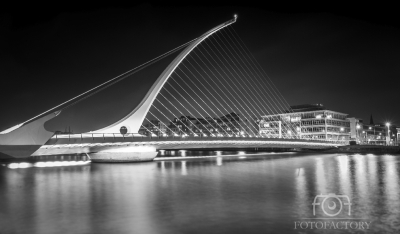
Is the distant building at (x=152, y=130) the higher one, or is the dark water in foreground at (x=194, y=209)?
the distant building at (x=152, y=130)

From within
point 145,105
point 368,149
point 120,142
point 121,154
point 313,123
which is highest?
point 145,105

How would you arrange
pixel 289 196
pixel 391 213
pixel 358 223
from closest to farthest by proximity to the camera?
pixel 358 223 < pixel 391 213 < pixel 289 196

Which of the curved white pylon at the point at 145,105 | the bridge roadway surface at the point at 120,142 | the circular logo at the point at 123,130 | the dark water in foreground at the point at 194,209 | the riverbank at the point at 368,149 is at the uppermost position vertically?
the curved white pylon at the point at 145,105

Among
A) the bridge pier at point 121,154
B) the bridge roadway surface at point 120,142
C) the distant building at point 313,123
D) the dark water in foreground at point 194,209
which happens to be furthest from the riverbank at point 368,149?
the dark water in foreground at point 194,209

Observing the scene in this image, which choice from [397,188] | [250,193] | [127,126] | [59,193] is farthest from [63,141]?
[397,188]

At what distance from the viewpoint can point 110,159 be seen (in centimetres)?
3356

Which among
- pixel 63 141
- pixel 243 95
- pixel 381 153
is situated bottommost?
pixel 381 153

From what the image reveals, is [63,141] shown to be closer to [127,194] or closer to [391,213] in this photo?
[127,194]

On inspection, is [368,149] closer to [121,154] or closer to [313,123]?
[313,123]

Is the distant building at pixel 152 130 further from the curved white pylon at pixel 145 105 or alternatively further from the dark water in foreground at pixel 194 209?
the dark water in foreground at pixel 194 209

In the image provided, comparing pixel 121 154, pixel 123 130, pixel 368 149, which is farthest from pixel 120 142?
pixel 368 149

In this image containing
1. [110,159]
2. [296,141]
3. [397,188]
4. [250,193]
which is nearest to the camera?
[250,193]

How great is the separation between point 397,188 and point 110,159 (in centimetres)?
2536

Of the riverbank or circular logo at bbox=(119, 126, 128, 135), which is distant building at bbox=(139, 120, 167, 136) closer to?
circular logo at bbox=(119, 126, 128, 135)
